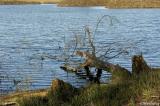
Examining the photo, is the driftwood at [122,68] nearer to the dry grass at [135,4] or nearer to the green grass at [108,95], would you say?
the green grass at [108,95]

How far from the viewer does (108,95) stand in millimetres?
8656

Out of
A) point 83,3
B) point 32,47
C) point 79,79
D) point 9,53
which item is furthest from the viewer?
point 83,3

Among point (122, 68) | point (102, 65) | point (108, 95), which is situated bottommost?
point (102, 65)

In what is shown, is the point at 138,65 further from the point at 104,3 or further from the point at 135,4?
the point at 104,3

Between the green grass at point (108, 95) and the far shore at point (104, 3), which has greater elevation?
the green grass at point (108, 95)

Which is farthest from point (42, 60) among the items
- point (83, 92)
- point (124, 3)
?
point (124, 3)

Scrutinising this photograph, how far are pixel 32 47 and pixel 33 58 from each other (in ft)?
15.9

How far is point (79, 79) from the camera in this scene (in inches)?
696

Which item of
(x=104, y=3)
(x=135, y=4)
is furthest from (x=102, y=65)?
(x=104, y=3)

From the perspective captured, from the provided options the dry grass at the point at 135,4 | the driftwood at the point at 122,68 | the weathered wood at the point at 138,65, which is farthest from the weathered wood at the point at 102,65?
the dry grass at the point at 135,4

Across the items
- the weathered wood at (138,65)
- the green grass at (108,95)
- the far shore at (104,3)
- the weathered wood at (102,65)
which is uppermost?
the green grass at (108,95)

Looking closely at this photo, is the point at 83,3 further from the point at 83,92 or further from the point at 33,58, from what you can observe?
the point at 83,92

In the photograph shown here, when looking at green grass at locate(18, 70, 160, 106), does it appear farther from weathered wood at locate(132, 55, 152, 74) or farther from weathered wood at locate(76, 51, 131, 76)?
weathered wood at locate(76, 51, 131, 76)

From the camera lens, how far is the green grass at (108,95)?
8.18 metres
